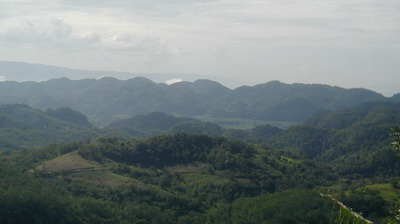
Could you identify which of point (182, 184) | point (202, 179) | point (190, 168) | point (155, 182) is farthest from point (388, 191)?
point (155, 182)

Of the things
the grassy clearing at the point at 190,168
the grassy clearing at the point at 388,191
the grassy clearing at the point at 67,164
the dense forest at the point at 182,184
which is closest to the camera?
the dense forest at the point at 182,184

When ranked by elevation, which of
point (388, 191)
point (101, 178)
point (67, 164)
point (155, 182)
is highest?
point (67, 164)

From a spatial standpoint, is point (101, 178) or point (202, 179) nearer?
point (101, 178)

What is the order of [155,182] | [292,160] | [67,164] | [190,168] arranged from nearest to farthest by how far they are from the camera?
[155,182]
[67,164]
[190,168]
[292,160]

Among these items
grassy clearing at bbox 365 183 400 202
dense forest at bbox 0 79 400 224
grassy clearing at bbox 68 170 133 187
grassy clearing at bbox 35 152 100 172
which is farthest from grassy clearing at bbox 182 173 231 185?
grassy clearing at bbox 365 183 400 202

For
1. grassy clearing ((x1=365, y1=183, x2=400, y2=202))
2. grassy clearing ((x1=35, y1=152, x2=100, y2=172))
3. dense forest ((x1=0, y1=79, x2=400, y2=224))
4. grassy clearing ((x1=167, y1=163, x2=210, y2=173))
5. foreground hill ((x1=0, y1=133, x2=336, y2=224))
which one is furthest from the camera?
grassy clearing ((x1=167, y1=163, x2=210, y2=173))

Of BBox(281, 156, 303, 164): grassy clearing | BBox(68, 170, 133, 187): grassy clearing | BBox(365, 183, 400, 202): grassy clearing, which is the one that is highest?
BBox(68, 170, 133, 187): grassy clearing

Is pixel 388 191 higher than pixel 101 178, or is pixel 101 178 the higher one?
pixel 101 178

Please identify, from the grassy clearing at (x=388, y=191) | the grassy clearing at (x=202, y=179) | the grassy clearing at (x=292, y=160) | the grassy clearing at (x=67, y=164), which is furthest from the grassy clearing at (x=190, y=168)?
the grassy clearing at (x=388, y=191)

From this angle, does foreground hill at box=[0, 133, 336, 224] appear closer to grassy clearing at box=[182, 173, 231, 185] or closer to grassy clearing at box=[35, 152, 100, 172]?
grassy clearing at box=[182, 173, 231, 185]

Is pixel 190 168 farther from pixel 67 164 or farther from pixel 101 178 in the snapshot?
pixel 67 164

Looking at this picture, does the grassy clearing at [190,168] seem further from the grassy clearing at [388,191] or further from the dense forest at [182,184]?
the grassy clearing at [388,191]

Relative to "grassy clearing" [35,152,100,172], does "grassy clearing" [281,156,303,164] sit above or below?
below

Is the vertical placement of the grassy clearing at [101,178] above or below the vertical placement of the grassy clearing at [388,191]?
above
